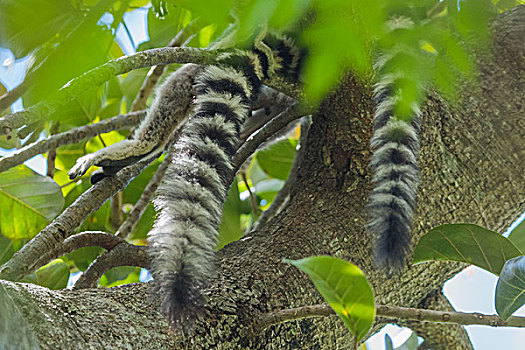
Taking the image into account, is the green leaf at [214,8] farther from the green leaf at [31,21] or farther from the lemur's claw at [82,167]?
the lemur's claw at [82,167]

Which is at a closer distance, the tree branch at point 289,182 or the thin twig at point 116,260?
Result: the thin twig at point 116,260

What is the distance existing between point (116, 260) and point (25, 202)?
0.76 meters

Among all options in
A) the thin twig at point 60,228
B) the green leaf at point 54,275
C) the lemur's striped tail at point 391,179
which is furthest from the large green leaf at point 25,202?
the lemur's striped tail at point 391,179

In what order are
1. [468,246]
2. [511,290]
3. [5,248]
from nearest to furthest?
[511,290] → [468,246] → [5,248]

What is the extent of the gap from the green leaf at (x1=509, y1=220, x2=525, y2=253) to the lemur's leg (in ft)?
4.43

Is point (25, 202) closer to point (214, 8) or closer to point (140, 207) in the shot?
point (140, 207)

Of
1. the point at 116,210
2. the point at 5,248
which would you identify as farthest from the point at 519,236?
the point at 5,248

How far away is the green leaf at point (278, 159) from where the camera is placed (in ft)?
9.71

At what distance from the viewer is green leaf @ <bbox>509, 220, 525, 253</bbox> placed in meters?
1.75

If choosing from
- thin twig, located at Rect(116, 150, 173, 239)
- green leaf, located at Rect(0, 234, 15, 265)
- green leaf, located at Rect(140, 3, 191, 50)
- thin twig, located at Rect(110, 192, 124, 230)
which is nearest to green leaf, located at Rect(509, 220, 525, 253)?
thin twig, located at Rect(116, 150, 173, 239)

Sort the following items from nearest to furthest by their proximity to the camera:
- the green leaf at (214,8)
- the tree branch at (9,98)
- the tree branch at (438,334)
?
the green leaf at (214,8) → the tree branch at (9,98) → the tree branch at (438,334)

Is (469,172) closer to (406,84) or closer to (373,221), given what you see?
(406,84)

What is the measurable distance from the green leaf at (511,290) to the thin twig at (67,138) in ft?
4.98

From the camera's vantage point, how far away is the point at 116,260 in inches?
69.6
